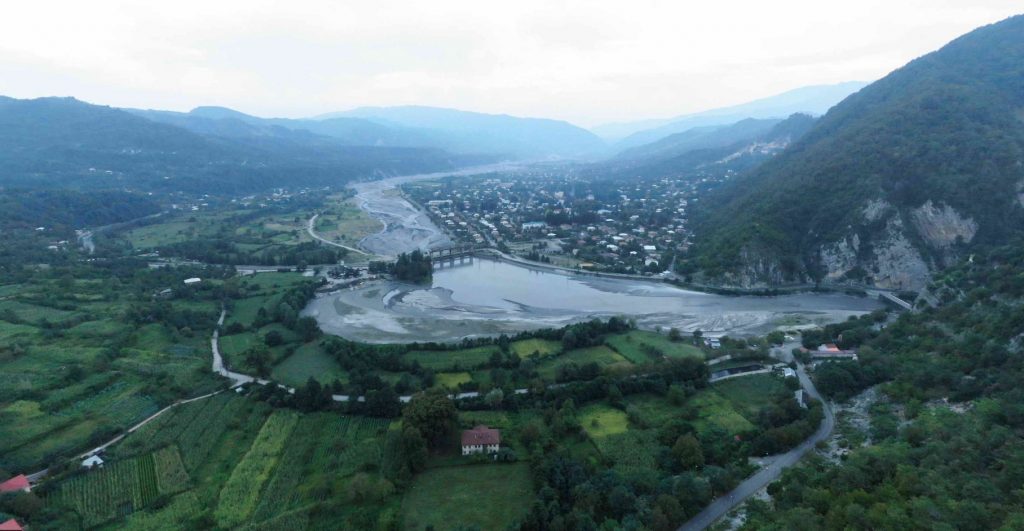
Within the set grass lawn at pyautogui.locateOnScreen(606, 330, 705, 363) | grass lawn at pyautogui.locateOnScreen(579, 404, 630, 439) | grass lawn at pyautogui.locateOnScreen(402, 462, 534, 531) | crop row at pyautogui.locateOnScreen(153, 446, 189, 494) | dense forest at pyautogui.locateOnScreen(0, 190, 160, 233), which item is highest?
dense forest at pyautogui.locateOnScreen(0, 190, 160, 233)

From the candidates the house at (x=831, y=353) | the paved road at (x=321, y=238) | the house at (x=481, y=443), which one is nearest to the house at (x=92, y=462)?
the house at (x=481, y=443)

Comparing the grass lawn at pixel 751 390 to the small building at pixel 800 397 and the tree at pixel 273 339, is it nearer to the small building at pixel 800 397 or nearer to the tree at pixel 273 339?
the small building at pixel 800 397

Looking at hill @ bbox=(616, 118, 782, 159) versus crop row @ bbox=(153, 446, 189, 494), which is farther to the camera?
hill @ bbox=(616, 118, 782, 159)

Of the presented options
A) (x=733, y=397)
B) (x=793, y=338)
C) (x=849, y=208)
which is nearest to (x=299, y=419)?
(x=733, y=397)

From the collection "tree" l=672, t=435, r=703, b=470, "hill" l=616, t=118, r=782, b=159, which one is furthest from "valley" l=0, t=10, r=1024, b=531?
"hill" l=616, t=118, r=782, b=159

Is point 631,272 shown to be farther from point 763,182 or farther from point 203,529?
point 203,529

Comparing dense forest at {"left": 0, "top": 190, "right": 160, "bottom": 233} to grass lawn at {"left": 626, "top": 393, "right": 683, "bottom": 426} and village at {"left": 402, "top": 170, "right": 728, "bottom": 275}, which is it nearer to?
village at {"left": 402, "top": 170, "right": 728, "bottom": 275}

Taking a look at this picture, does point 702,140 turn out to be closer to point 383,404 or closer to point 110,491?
point 383,404
